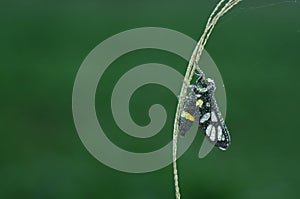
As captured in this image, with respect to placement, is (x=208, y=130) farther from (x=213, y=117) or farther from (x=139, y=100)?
(x=139, y=100)

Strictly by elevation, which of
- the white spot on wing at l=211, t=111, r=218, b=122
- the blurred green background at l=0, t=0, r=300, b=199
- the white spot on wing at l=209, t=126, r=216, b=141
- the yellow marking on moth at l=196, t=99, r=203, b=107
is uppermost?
the blurred green background at l=0, t=0, r=300, b=199

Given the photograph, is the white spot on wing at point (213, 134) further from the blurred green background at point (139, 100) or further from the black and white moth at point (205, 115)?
the blurred green background at point (139, 100)

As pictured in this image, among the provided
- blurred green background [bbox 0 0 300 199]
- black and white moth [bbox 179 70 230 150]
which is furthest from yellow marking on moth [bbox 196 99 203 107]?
blurred green background [bbox 0 0 300 199]

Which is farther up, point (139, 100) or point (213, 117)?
point (139, 100)

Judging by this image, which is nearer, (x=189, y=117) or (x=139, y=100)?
(x=189, y=117)

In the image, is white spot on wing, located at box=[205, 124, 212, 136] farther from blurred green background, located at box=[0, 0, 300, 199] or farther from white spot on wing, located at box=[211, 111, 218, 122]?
blurred green background, located at box=[0, 0, 300, 199]

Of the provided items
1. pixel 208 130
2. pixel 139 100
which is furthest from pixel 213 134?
pixel 139 100
